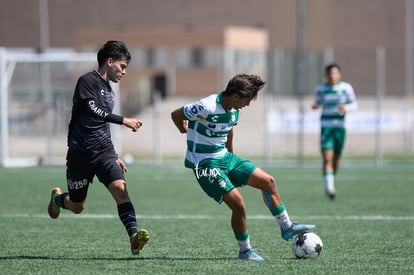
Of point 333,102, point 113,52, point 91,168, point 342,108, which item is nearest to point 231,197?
point 91,168

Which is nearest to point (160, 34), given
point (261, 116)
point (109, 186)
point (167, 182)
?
point (261, 116)

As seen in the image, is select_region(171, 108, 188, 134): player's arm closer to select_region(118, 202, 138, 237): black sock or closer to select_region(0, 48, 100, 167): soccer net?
select_region(118, 202, 138, 237): black sock

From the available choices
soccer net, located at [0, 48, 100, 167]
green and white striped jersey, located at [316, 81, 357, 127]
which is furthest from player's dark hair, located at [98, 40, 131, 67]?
soccer net, located at [0, 48, 100, 167]

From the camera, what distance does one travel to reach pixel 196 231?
35.1 ft

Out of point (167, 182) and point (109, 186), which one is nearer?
point (109, 186)

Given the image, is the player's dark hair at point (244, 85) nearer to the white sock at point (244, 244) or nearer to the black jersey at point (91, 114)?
the black jersey at point (91, 114)

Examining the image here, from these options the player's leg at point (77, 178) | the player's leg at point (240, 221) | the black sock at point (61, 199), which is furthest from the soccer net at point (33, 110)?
the player's leg at point (240, 221)

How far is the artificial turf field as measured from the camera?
7.95 meters

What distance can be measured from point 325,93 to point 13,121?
1906cm

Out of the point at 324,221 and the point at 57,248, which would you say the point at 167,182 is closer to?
the point at 324,221

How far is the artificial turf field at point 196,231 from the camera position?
7.95m

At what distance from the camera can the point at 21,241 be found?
9.76 meters

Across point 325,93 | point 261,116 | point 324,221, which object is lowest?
point 261,116

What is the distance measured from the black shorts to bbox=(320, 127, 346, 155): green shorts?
6878 mm
